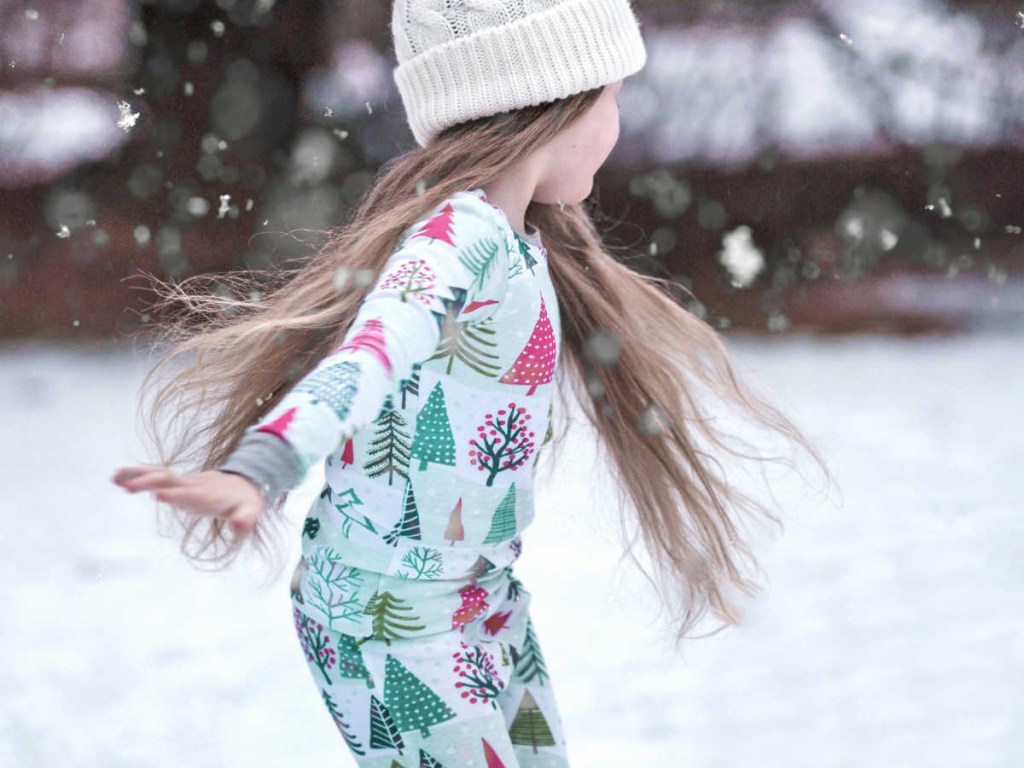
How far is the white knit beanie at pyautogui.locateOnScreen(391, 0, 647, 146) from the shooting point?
165cm

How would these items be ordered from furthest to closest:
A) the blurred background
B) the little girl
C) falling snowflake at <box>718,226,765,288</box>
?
falling snowflake at <box>718,226,765,288</box>, the blurred background, the little girl

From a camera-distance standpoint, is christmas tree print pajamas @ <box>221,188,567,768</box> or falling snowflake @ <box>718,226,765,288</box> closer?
christmas tree print pajamas @ <box>221,188,567,768</box>

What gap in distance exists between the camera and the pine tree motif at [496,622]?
1.58 metres

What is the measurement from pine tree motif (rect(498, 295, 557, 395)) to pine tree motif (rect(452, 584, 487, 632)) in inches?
9.8

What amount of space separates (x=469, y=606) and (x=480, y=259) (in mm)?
427

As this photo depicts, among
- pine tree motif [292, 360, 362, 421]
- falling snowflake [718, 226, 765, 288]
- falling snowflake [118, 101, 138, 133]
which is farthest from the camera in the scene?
falling snowflake [718, 226, 765, 288]

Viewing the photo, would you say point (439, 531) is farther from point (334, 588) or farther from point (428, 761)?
point (428, 761)

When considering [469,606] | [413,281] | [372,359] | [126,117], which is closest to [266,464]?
[372,359]

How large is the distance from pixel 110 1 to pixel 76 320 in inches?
63.5

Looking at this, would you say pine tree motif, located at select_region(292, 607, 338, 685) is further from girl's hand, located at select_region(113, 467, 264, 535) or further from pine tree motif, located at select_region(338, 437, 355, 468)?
girl's hand, located at select_region(113, 467, 264, 535)

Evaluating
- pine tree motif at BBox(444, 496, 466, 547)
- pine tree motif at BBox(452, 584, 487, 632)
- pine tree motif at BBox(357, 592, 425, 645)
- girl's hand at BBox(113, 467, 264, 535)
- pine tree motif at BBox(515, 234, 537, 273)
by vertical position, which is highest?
girl's hand at BBox(113, 467, 264, 535)

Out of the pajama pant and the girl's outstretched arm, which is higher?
the girl's outstretched arm

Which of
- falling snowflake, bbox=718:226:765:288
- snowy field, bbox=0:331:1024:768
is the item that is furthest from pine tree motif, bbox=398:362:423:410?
falling snowflake, bbox=718:226:765:288

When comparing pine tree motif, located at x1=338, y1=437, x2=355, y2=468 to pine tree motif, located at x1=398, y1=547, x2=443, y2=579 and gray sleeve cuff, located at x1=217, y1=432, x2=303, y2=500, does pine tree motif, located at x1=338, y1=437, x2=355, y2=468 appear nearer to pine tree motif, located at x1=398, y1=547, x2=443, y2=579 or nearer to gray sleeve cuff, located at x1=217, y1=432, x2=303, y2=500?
pine tree motif, located at x1=398, y1=547, x2=443, y2=579
